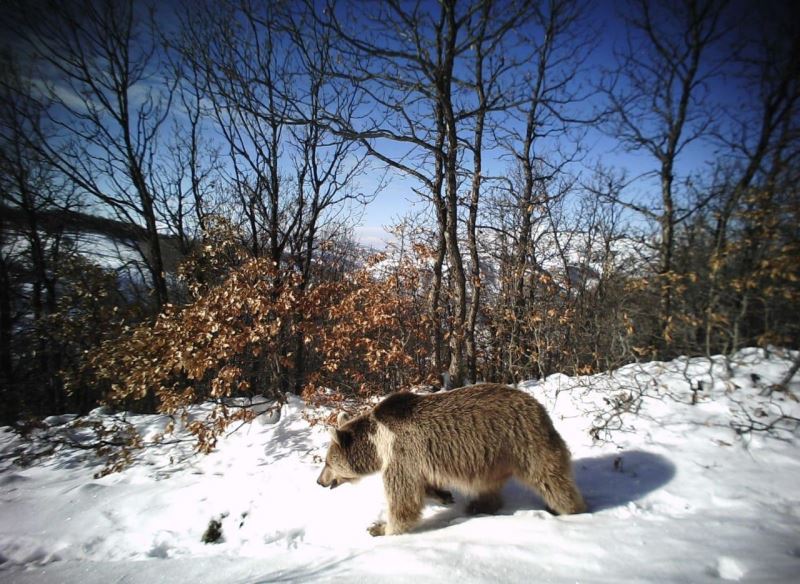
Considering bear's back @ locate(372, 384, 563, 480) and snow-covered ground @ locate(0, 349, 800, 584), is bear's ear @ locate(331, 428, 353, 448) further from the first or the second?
snow-covered ground @ locate(0, 349, 800, 584)

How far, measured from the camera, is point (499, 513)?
320cm

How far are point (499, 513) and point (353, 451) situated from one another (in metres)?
1.59

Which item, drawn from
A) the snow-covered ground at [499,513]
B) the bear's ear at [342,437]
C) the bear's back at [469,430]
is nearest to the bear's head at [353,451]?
the bear's ear at [342,437]

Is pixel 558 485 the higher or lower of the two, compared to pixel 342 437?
lower

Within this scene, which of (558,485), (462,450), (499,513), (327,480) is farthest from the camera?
(327,480)

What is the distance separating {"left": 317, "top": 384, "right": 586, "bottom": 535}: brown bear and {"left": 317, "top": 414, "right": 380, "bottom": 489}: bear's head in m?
0.01

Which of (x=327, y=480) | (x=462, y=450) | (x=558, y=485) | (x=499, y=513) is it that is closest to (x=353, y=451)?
(x=327, y=480)

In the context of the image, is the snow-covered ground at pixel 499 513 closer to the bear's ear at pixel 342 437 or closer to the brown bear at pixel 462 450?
the brown bear at pixel 462 450

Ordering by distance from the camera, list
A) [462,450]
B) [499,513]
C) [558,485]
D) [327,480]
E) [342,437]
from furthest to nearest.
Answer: [327,480], [342,437], [499,513], [462,450], [558,485]

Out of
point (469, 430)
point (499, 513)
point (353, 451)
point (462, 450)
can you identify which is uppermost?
point (469, 430)

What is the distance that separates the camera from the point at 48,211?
1063 centimetres

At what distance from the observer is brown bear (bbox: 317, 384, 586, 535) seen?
2936 mm

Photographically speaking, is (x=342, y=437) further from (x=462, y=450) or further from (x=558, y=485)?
(x=558, y=485)

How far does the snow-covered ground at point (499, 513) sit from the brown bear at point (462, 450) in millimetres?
252
